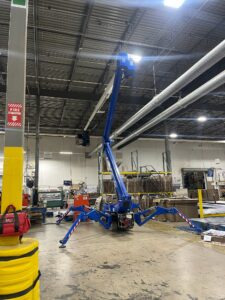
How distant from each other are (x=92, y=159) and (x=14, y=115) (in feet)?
52.2

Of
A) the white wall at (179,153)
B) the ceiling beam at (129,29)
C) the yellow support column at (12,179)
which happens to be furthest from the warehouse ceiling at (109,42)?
the white wall at (179,153)

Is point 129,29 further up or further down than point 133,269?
further up

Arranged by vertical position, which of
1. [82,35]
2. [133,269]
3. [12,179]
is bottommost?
[133,269]

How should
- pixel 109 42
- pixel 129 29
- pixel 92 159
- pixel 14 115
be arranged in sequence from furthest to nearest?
pixel 92 159
pixel 109 42
pixel 129 29
pixel 14 115

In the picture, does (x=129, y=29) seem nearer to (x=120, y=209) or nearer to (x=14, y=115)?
(x=120, y=209)

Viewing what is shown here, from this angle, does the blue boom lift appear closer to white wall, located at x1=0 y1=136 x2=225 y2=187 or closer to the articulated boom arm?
the articulated boom arm

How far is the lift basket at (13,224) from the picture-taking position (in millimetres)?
1874

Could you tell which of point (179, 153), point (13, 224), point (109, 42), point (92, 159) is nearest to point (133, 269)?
point (13, 224)

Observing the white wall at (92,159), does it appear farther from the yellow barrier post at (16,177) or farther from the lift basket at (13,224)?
the lift basket at (13,224)

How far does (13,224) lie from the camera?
189cm

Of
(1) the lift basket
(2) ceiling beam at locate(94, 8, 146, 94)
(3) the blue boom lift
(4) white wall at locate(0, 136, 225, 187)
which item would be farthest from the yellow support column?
(4) white wall at locate(0, 136, 225, 187)

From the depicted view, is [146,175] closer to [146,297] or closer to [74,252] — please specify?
[74,252]

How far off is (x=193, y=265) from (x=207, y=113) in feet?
38.1

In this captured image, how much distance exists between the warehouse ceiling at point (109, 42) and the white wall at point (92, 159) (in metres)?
6.84
